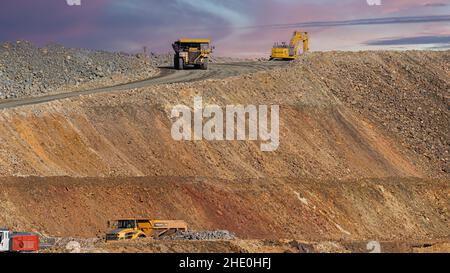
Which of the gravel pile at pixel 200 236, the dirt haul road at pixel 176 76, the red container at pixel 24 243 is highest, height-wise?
the dirt haul road at pixel 176 76

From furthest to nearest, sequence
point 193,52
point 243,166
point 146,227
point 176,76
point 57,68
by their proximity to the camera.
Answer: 1. point 193,52
2. point 57,68
3. point 176,76
4. point 243,166
5. point 146,227

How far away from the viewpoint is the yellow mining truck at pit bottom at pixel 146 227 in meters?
43.0

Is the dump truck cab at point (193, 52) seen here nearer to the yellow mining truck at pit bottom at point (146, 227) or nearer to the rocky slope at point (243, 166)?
the rocky slope at point (243, 166)

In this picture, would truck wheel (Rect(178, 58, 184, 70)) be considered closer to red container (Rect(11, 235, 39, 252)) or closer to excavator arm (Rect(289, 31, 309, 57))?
excavator arm (Rect(289, 31, 309, 57))

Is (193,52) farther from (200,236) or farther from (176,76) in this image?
(200,236)

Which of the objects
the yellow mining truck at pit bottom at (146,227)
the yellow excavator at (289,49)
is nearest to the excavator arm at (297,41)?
the yellow excavator at (289,49)

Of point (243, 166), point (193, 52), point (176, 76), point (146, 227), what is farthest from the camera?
point (193, 52)

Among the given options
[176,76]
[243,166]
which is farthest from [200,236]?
[176,76]

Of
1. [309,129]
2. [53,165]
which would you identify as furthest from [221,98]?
[53,165]

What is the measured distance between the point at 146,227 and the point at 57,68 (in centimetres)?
3209

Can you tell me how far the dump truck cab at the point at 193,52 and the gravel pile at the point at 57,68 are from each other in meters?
2.38

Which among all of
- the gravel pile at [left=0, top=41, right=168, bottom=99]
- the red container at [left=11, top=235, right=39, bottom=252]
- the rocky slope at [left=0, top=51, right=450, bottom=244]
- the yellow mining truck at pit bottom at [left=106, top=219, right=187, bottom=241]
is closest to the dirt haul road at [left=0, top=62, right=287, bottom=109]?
the gravel pile at [left=0, top=41, right=168, bottom=99]

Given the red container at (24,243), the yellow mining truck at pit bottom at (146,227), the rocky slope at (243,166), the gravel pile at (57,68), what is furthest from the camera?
the gravel pile at (57,68)

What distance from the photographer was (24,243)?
37156 mm
